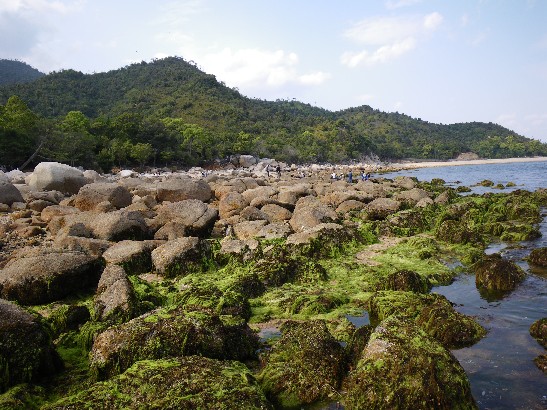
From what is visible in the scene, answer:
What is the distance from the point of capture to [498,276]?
28.9 feet

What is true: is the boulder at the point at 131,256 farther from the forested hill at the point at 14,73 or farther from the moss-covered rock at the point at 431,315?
the forested hill at the point at 14,73

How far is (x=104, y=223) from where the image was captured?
483 inches

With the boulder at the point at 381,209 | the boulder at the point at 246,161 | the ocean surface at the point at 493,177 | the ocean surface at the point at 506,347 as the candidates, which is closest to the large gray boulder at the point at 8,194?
the boulder at the point at 381,209

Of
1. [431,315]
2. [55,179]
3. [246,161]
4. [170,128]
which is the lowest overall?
[431,315]

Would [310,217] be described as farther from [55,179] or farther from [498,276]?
[55,179]

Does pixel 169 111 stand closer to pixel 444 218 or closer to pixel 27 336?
pixel 444 218

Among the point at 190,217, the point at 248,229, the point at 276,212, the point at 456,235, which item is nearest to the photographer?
the point at 456,235

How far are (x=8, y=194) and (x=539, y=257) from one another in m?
21.3

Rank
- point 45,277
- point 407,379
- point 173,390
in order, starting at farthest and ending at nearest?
point 45,277 < point 407,379 < point 173,390

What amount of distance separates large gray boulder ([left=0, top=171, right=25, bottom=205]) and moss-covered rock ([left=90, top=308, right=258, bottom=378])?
55.6ft

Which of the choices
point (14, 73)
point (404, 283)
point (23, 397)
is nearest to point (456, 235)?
point (404, 283)

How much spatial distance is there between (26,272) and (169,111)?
339ft

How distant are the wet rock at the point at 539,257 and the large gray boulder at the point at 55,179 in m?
22.3

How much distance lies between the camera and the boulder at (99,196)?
16.5 m
